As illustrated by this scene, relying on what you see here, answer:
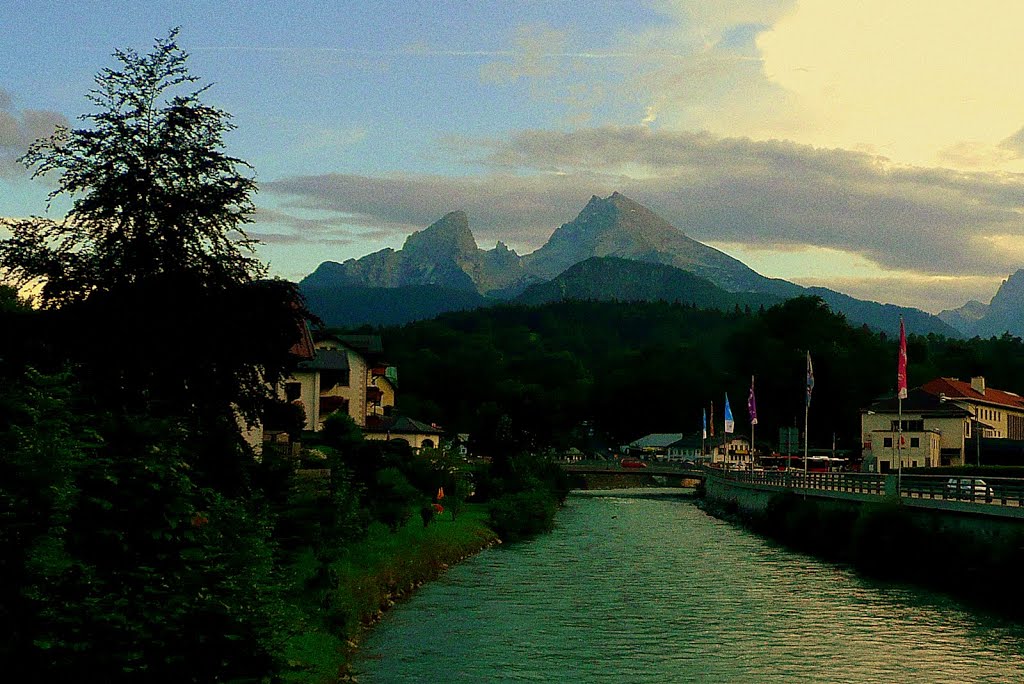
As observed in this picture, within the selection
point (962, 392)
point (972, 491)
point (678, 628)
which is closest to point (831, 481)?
point (972, 491)

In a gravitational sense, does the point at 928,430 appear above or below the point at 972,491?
above

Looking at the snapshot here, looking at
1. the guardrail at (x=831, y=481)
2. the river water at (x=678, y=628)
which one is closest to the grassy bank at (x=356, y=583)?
the river water at (x=678, y=628)

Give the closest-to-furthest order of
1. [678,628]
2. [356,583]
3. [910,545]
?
[356,583] → [678,628] → [910,545]

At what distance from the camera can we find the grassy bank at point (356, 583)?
2744 centimetres

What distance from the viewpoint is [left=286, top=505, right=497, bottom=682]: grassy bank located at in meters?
27.4

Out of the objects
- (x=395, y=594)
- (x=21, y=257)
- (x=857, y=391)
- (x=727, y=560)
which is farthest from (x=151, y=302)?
(x=857, y=391)

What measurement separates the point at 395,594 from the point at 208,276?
1278 cm

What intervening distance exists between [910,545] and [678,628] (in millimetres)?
A: 19504

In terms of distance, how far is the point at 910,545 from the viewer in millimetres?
53125

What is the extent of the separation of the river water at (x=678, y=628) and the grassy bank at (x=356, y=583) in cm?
74

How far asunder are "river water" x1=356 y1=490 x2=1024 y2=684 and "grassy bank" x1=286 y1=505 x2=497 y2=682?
0.74 metres

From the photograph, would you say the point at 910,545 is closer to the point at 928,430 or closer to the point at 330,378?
the point at 330,378

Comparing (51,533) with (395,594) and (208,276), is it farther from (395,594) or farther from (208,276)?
(395,594)

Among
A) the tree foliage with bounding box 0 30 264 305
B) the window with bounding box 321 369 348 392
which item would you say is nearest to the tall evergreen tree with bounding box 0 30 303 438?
the tree foliage with bounding box 0 30 264 305
